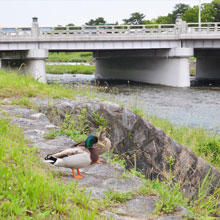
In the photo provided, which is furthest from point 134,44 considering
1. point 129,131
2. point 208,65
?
point 129,131

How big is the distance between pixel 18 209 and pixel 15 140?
2.46 meters

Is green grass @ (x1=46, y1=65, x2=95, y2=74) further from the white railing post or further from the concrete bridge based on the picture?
the white railing post

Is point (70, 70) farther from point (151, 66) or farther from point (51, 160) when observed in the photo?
point (51, 160)

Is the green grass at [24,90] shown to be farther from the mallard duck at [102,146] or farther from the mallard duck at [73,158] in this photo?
the mallard duck at [73,158]

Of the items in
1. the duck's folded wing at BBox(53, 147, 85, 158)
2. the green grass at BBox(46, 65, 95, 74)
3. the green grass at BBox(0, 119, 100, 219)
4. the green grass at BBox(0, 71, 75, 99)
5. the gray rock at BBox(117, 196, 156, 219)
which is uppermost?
the green grass at BBox(0, 71, 75, 99)

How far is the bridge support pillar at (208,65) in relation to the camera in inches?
1722

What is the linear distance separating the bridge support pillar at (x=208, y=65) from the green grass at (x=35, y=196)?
42001mm

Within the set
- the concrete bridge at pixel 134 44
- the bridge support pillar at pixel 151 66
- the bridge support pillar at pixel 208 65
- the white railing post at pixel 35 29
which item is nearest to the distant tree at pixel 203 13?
the bridge support pillar at pixel 208 65

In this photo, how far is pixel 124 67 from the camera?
45312mm

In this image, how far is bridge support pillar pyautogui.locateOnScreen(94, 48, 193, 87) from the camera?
3484 cm

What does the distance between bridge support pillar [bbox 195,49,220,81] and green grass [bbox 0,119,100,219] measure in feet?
138

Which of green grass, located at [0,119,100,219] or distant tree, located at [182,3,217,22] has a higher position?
distant tree, located at [182,3,217,22]

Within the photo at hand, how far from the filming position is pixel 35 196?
368 centimetres

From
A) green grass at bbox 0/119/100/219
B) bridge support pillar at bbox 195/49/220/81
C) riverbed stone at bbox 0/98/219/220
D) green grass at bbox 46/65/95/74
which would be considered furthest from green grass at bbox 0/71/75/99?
green grass at bbox 46/65/95/74
